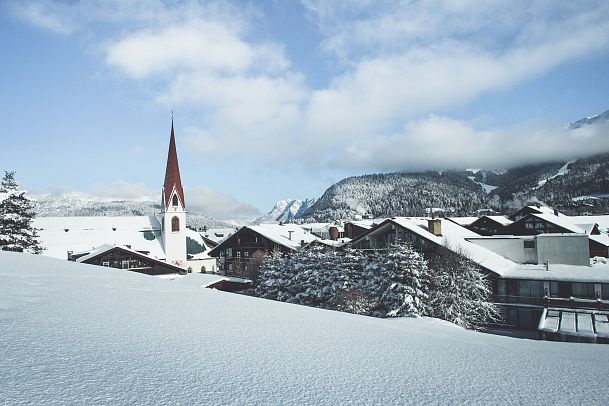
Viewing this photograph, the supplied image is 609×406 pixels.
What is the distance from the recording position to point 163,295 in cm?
902

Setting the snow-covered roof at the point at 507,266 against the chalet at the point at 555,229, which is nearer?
the snow-covered roof at the point at 507,266

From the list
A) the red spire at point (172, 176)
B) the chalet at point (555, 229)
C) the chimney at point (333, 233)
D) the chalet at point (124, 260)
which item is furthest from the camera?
the red spire at point (172, 176)

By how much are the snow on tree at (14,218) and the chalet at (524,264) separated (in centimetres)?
2647

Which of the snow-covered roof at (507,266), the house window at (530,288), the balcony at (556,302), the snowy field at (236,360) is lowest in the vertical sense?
the balcony at (556,302)

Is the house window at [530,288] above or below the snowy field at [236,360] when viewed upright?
below

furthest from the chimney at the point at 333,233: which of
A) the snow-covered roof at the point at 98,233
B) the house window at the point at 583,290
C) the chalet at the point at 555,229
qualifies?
the house window at the point at 583,290

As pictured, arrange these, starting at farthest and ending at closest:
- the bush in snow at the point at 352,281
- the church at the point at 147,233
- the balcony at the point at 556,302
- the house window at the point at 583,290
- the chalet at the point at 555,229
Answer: the church at the point at 147,233 < the chalet at the point at 555,229 < the house window at the point at 583,290 < the balcony at the point at 556,302 < the bush in snow at the point at 352,281

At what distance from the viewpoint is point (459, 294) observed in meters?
24.8

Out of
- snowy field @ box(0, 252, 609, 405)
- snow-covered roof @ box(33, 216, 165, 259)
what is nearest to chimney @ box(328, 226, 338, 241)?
snow-covered roof @ box(33, 216, 165, 259)

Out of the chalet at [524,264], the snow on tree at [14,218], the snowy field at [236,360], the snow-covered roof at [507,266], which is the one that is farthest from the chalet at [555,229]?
the snow on tree at [14,218]

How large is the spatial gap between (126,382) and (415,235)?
3221cm

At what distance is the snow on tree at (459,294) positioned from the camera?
24188 mm

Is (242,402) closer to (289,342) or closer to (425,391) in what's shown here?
(425,391)

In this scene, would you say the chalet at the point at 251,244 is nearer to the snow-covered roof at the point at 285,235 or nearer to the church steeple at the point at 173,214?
the snow-covered roof at the point at 285,235
